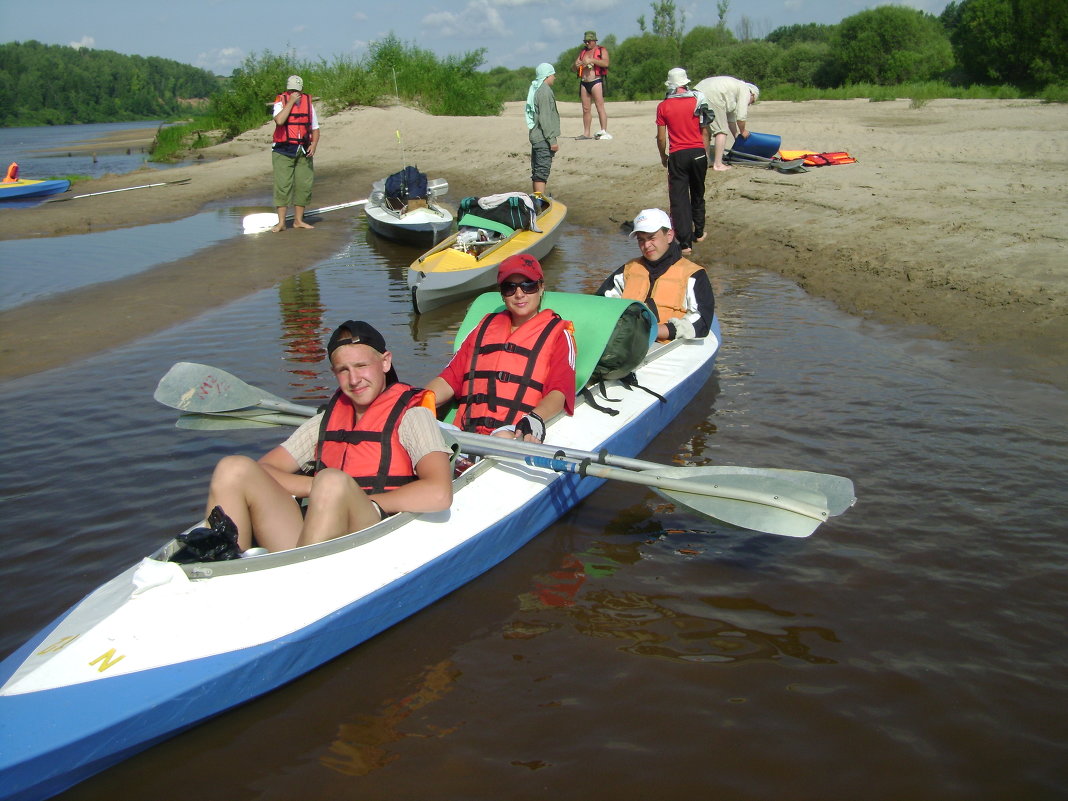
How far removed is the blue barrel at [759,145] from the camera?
41.6 feet

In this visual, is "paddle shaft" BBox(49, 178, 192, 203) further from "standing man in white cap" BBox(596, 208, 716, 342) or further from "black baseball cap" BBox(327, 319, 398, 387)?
"black baseball cap" BBox(327, 319, 398, 387)

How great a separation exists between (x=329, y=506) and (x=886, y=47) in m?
32.2

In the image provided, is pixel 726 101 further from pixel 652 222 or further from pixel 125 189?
pixel 125 189

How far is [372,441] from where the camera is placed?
364 cm

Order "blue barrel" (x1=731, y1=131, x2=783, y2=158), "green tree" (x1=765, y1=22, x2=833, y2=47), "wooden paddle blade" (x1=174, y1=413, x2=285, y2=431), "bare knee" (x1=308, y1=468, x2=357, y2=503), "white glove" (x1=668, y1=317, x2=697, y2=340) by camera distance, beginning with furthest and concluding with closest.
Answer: "green tree" (x1=765, y1=22, x2=833, y2=47) < "blue barrel" (x1=731, y1=131, x2=783, y2=158) < "white glove" (x1=668, y1=317, x2=697, y2=340) < "wooden paddle blade" (x1=174, y1=413, x2=285, y2=431) < "bare knee" (x1=308, y1=468, x2=357, y2=503)

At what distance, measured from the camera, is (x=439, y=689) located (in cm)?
329

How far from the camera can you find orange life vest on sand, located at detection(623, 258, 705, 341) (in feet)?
20.2

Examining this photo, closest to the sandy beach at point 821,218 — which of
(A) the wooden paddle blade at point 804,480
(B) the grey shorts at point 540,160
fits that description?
(B) the grey shorts at point 540,160

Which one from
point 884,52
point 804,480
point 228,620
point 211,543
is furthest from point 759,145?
point 884,52

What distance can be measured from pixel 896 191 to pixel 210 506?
927cm

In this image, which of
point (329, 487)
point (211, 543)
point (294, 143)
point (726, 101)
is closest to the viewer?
point (211, 543)

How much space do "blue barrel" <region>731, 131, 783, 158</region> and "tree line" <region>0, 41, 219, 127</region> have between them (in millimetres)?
68490

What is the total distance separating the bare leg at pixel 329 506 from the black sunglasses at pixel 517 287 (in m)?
1.40

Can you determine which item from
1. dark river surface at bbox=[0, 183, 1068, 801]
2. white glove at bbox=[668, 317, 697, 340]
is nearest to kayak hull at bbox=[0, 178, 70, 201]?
dark river surface at bbox=[0, 183, 1068, 801]
